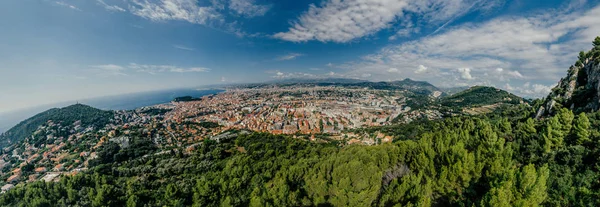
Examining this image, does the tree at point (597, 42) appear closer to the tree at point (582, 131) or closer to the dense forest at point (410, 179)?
the dense forest at point (410, 179)

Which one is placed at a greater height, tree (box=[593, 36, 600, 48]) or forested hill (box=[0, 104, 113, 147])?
tree (box=[593, 36, 600, 48])

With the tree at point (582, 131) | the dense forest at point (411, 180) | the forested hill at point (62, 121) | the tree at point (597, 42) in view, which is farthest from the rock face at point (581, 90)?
the forested hill at point (62, 121)

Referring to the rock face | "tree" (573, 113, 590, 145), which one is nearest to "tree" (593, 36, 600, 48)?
the rock face

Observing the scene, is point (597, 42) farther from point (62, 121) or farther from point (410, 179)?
point (62, 121)

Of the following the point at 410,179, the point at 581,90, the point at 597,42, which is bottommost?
the point at 410,179

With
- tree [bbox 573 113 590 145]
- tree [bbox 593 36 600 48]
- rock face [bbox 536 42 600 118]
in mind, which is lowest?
tree [bbox 573 113 590 145]

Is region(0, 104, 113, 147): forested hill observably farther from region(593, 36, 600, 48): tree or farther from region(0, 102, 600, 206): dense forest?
region(593, 36, 600, 48): tree

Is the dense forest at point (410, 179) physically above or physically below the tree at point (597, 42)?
below

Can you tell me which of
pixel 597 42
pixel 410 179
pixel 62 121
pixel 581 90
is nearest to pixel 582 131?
pixel 410 179
